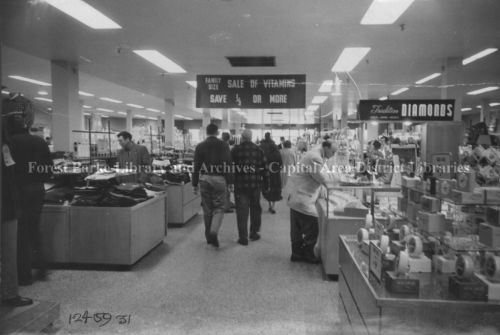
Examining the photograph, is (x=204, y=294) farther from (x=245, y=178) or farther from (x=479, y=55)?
(x=479, y=55)

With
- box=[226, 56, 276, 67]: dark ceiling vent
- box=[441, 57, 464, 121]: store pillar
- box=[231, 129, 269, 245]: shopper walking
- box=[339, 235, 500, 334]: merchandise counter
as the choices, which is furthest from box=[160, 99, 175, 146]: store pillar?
box=[339, 235, 500, 334]: merchandise counter

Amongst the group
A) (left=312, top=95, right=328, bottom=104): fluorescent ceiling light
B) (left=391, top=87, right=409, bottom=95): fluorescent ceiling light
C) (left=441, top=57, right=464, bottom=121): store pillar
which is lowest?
(left=441, top=57, right=464, bottom=121): store pillar

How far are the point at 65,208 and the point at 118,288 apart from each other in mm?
1130

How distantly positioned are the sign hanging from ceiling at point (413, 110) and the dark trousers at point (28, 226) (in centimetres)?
432

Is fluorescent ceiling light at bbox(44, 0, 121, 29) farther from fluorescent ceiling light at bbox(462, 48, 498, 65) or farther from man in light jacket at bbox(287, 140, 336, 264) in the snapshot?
fluorescent ceiling light at bbox(462, 48, 498, 65)

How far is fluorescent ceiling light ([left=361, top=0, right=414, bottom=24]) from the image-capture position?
4402 mm

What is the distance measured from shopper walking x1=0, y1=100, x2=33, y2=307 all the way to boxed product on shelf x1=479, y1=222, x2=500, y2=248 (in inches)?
115

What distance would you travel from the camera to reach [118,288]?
352 cm

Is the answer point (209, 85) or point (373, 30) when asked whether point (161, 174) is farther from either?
point (373, 30)

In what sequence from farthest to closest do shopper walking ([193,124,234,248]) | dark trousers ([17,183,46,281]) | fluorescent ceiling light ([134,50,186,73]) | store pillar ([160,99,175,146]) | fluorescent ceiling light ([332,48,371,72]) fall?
store pillar ([160,99,175,146]), fluorescent ceiling light ([134,50,186,73]), fluorescent ceiling light ([332,48,371,72]), shopper walking ([193,124,234,248]), dark trousers ([17,183,46,281])

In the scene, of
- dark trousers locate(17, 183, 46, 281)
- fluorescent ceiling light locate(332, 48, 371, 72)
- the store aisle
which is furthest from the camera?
fluorescent ceiling light locate(332, 48, 371, 72)

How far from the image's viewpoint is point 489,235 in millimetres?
1799

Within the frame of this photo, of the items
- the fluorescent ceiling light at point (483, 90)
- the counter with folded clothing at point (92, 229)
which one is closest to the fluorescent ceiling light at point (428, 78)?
the fluorescent ceiling light at point (483, 90)

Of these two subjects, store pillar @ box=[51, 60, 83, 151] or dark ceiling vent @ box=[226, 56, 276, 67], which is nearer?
dark ceiling vent @ box=[226, 56, 276, 67]
